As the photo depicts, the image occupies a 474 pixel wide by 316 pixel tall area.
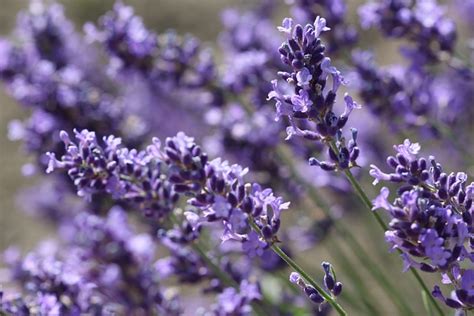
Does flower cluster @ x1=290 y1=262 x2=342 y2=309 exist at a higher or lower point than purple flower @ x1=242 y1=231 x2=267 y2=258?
lower

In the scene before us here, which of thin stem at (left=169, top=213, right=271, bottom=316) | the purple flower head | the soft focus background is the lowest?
thin stem at (left=169, top=213, right=271, bottom=316)

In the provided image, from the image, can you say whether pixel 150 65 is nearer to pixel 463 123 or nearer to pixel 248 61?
pixel 248 61

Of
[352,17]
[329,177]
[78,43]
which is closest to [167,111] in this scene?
[78,43]

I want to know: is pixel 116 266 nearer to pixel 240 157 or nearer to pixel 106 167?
pixel 240 157

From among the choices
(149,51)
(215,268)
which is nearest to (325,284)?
(215,268)

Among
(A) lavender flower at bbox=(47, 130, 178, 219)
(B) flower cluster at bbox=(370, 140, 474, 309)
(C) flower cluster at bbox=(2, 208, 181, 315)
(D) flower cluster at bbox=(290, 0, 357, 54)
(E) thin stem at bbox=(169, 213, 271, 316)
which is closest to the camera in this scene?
(B) flower cluster at bbox=(370, 140, 474, 309)

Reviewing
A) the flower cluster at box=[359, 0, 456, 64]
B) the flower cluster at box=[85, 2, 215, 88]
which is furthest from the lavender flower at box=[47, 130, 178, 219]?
the flower cluster at box=[359, 0, 456, 64]

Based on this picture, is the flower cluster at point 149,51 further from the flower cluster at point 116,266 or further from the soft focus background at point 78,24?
the soft focus background at point 78,24

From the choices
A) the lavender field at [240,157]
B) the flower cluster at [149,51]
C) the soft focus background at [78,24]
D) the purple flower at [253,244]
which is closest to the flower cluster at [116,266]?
the lavender field at [240,157]

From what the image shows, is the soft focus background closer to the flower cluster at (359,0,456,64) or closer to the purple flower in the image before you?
the flower cluster at (359,0,456,64)
